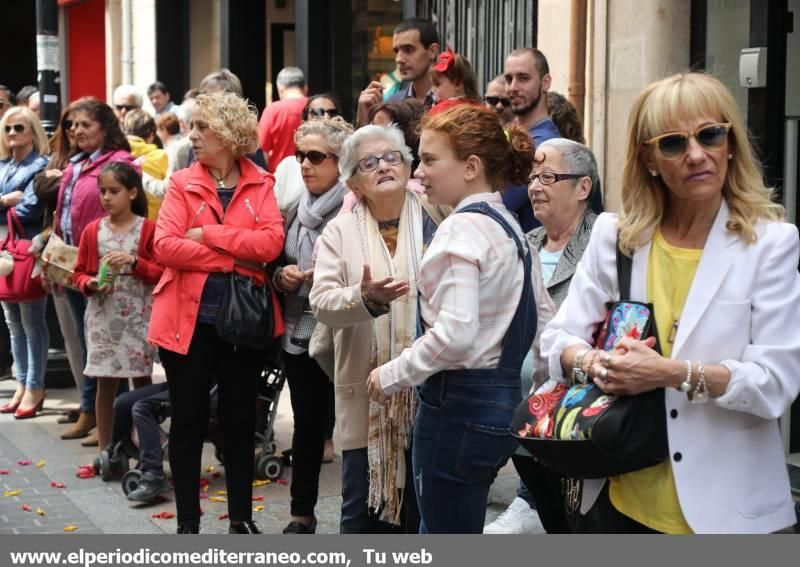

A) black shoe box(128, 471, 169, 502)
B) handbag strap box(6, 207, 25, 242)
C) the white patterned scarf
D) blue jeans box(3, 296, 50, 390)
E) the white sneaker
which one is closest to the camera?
the white patterned scarf

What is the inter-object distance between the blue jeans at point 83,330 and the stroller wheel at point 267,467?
1.67 metres

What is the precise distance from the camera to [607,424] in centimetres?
306

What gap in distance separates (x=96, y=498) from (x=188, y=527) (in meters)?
1.30

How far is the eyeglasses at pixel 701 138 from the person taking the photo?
3.10m

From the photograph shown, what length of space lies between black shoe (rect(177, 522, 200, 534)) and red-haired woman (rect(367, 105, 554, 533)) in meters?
2.03

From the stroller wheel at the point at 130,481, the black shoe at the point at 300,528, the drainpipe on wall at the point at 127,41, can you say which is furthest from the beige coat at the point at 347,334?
the drainpipe on wall at the point at 127,41

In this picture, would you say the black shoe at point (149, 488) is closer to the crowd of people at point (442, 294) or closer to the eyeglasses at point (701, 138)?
the crowd of people at point (442, 294)

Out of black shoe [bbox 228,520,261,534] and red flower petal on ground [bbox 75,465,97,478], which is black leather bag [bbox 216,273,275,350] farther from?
red flower petal on ground [bbox 75,465,97,478]

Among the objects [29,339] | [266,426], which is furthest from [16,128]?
[266,426]

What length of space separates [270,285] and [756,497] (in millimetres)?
3536

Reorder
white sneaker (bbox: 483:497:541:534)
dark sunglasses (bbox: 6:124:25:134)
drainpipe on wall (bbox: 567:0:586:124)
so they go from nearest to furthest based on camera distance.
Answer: white sneaker (bbox: 483:497:541:534) < drainpipe on wall (bbox: 567:0:586:124) < dark sunglasses (bbox: 6:124:25:134)

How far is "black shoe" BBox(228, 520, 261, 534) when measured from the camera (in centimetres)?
615

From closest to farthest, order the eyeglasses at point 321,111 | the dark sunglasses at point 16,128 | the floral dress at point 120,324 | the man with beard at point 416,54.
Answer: the eyeglasses at point 321,111 → the floral dress at point 120,324 → the man with beard at point 416,54 → the dark sunglasses at point 16,128

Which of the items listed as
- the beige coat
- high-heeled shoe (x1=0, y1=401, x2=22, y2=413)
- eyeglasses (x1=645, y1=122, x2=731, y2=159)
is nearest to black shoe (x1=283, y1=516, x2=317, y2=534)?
the beige coat
